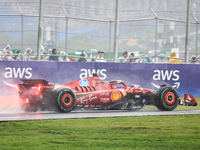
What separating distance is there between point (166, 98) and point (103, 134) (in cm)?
535

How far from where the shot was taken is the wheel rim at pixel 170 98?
14172 millimetres

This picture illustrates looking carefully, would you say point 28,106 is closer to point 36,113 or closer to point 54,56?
point 36,113

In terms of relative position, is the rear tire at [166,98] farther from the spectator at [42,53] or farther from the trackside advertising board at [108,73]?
the spectator at [42,53]

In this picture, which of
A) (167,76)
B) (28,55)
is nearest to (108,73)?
(167,76)

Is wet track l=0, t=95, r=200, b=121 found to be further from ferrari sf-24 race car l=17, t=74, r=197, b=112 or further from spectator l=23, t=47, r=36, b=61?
spectator l=23, t=47, r=36, b=61

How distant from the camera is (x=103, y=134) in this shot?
920 centimetres

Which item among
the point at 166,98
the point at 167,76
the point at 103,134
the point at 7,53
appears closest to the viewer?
the point at 103,134

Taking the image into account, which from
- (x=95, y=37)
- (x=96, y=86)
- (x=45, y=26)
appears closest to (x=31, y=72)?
(x=45, y=26)

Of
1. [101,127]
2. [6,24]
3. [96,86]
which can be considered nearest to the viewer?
[101,127]

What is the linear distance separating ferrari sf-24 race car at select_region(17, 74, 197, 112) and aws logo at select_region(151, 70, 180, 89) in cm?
402

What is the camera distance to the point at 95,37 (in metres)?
18.5

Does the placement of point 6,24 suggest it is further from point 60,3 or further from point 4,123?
point 4,123

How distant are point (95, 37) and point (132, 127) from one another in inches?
342

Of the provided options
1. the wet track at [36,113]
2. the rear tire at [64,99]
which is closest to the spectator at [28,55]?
the wet track at [36,113]
